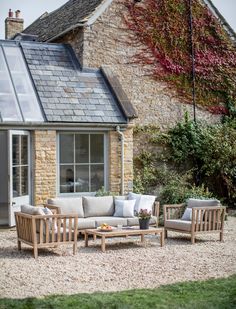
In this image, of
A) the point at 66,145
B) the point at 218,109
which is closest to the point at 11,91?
the point at 66,145

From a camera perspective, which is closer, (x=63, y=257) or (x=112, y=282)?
(x=112, y=282)

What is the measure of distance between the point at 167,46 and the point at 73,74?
3.49m

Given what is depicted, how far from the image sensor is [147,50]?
17.1m

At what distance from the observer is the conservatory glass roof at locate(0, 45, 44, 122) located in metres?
13.7

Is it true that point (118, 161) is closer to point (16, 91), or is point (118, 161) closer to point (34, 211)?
point (16, 91)

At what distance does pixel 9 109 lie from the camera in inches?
539

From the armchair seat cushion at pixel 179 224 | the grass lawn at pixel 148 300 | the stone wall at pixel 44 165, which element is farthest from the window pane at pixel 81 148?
the grass lawn at pixel 148 300

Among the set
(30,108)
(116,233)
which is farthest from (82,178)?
(116,233)

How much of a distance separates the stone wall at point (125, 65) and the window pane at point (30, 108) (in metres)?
2.41

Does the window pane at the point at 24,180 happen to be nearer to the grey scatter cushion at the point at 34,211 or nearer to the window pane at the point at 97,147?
Answer: the window pane at the point at 97,147

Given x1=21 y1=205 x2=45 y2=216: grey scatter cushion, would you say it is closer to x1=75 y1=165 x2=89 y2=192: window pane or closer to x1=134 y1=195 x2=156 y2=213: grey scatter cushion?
x1=134 y1=195 x2=156 y2=213: grey scatter cushion

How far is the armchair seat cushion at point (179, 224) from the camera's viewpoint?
11.8 metres

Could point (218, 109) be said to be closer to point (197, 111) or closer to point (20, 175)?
point (197, 111)

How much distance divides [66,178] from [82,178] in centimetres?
46
